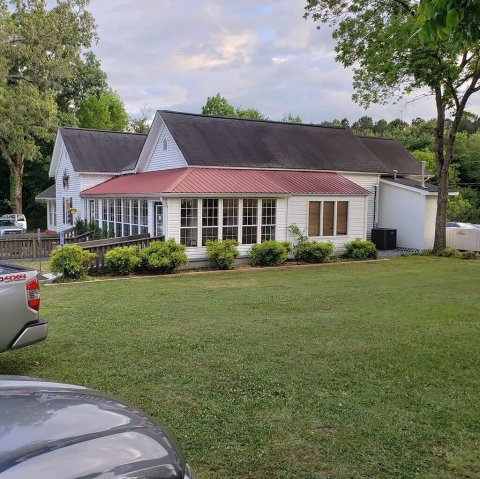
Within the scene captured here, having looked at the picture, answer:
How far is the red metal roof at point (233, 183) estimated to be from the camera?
17688mm

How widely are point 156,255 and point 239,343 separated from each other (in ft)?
30.1

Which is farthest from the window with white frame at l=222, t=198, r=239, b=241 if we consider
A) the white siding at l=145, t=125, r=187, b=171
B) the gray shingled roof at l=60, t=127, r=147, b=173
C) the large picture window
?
Answer: the gray shingled roof at l=60, t=127, r=147, b=173

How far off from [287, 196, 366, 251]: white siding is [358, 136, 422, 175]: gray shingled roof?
19.5 feet

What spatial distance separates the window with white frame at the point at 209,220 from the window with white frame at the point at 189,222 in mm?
293

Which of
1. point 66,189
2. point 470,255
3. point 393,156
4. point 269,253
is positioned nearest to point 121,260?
point 269,253

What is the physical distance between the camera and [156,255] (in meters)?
15.5

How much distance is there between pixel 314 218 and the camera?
802 inches

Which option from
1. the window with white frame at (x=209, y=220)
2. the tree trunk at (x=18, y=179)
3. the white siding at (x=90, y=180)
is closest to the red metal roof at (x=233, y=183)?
the window with white frame at (x=209, y=220)

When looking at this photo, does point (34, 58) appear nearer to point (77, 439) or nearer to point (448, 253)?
point (448, 253)

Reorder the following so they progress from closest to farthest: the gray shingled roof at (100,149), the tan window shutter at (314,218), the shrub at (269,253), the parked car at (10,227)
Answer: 1. the shrub at (269,253)
2. the tan window shutter at (314,218)
3. the parked car at (10,227)
4. the gray shingled roof at (100,149)

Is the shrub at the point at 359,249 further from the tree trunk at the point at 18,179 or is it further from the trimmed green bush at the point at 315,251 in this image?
the tree trunk at the point at 18,179

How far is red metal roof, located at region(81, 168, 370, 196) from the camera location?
17.7m

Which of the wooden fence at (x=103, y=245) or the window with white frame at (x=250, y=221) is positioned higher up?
the window with white frame at (x=250, y=221)

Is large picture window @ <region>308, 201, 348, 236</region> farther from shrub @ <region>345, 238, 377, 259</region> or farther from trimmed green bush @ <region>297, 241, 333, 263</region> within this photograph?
trimmed green bush @ <region>297, 241, 333, 263</region>
